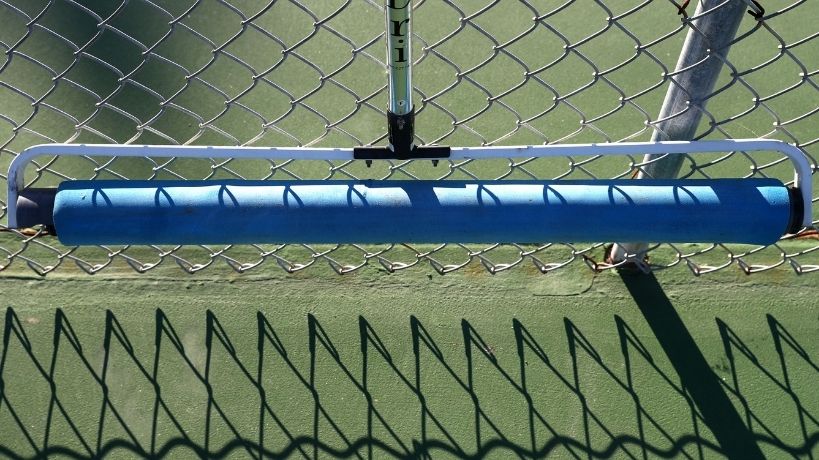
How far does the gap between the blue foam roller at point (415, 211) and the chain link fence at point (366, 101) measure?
73cm

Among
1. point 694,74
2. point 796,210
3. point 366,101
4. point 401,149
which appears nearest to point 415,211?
point 401,149

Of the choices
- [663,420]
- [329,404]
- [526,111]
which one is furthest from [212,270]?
[663,420]

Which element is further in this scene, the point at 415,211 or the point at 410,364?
the point at 410,364

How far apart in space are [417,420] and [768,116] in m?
1.67

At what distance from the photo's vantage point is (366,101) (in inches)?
110

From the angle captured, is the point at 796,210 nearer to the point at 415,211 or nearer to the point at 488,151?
the point at 488,151

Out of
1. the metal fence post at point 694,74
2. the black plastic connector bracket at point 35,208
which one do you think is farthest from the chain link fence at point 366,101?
the black plastic connector bracket at point 35,208

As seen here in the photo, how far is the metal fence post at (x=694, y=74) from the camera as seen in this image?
1640 millimetres

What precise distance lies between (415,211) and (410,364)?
80 cm

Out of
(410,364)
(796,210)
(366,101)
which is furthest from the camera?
(366,101)

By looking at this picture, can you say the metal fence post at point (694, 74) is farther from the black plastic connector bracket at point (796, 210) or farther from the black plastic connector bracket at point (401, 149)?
the black plastic connector bracket at point (401, 149)

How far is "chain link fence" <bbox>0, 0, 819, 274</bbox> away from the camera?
8.57ft

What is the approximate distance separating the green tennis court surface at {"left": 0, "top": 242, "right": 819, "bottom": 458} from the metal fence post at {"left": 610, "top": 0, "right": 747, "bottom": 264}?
0.59 m

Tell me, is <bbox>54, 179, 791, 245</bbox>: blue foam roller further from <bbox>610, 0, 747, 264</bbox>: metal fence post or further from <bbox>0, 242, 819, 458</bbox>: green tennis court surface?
<bbox>0, 242, 819, 458</bbox>: green tennis court surface
